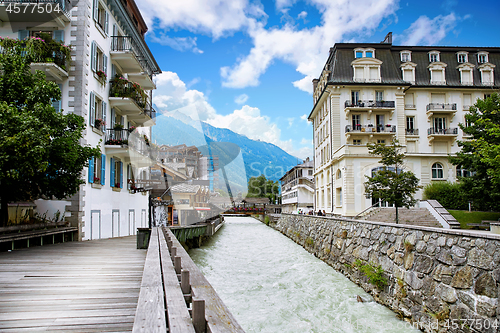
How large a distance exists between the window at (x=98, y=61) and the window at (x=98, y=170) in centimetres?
398

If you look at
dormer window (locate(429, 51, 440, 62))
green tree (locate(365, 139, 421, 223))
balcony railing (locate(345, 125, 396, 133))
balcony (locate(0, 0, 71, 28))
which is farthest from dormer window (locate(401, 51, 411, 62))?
balcony (locate(0, 0, 71, 28))

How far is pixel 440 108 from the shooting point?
3938 centimetres

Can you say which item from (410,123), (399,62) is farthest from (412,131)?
(399,62)

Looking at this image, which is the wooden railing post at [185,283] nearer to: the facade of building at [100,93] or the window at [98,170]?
the facade of building at [100,93]

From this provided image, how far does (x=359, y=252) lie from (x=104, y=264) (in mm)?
9490

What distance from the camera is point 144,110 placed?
69.8 ft

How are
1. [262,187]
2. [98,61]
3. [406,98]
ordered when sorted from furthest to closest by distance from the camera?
[262,187], [406,98], [98,61]

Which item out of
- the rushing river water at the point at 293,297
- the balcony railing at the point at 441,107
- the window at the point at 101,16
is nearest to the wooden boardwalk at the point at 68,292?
the rushing river water at the point at 293,297

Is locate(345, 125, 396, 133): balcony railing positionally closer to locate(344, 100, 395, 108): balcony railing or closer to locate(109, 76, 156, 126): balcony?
locate(344, 100, 395, 108): balcony railing

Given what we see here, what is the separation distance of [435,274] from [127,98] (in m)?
16.3

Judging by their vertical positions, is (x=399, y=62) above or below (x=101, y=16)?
above

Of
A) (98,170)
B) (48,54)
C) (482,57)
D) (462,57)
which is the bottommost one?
(98,170)

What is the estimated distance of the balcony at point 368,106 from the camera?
1472 inches

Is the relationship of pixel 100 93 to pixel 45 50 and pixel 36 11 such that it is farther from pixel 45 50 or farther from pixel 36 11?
pixel 36 11
